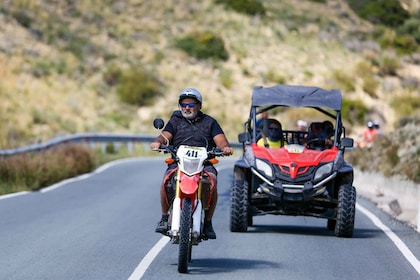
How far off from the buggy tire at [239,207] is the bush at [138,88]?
43.5 meters

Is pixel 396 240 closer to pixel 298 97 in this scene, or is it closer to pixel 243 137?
pixel 243 137

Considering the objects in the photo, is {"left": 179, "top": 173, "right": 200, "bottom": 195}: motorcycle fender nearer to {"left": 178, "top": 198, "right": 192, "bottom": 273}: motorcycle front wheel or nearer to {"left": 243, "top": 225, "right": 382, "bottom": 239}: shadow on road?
{"left": 178, "top": 198, "right": 192, "bottom": 273}: motorcycle front wheel

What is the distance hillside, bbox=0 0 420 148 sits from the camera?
172ft

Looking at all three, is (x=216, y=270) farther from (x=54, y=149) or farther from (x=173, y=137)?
(x=54, y=149)

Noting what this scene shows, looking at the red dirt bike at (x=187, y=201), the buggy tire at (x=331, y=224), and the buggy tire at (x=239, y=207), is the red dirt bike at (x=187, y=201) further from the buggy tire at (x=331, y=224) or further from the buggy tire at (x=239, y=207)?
the buggy tire at (x=331, y=224)

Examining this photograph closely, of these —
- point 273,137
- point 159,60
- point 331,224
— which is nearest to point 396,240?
point 331,224

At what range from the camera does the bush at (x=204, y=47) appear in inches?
2680

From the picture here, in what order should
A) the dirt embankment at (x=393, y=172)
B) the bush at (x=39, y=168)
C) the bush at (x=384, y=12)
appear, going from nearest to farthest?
the dirt embankment at (x=393, y=172) < the bush at (x=39, y=168) < the bush at (x=384, y=12)

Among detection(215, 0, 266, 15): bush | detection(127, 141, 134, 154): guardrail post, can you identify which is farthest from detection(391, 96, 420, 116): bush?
detection(127, 141, 134, 154): guardrail post

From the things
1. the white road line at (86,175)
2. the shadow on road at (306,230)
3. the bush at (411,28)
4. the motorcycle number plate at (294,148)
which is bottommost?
the white road line at (86,175)

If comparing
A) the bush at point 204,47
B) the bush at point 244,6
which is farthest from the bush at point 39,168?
the bush at point 244,6

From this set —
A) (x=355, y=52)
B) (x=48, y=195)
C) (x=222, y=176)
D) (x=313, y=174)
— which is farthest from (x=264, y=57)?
(x=313, y=174)

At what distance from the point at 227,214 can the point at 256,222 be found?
120cm

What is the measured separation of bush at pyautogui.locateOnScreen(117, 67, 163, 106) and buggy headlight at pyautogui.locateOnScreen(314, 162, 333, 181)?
144 feet
